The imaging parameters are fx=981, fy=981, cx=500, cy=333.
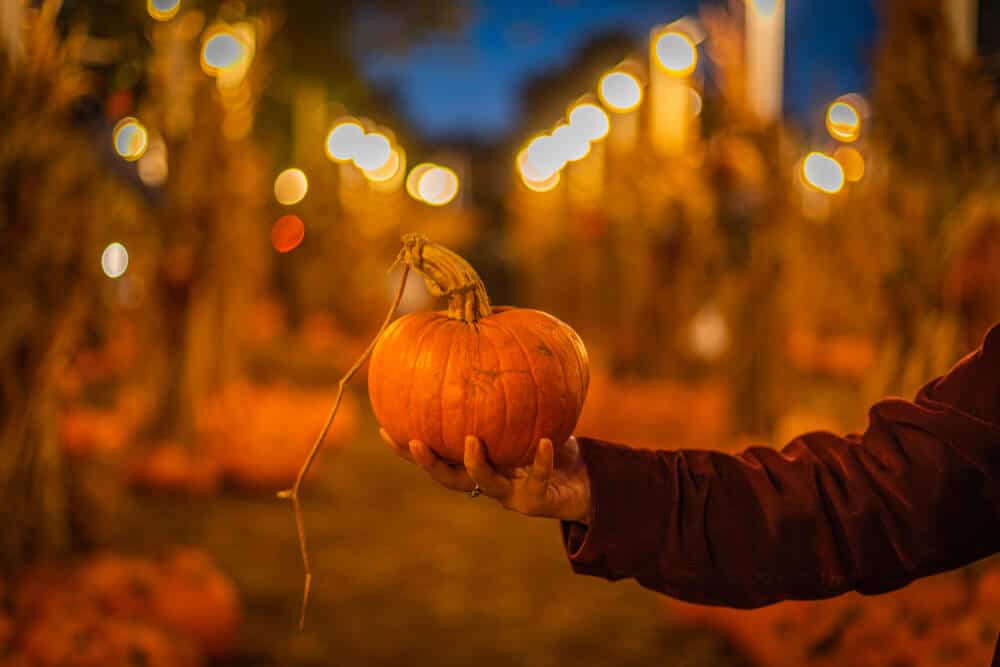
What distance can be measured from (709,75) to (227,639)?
634 cm

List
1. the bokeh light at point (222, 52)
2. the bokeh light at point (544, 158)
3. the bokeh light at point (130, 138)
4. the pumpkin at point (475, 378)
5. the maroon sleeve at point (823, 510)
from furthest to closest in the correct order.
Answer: the bokeh light at point (544, 158), the bokeh light at point (222, 52), the bokeh light at point (130, 138), the pumpkin at point (475, 378), the maroon sleeve at point (823, 510)

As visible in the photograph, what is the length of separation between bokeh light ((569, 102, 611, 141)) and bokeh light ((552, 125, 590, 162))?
0.21 m

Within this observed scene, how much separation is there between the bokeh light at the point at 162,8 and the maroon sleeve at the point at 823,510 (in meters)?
4.60

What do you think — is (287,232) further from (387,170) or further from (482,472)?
(482,472)

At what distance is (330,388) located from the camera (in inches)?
449

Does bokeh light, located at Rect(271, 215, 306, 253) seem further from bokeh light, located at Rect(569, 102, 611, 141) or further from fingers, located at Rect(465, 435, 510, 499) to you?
fingers, located at Rect(465, 435, 510, 499)

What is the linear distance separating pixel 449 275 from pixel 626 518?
0.53 m

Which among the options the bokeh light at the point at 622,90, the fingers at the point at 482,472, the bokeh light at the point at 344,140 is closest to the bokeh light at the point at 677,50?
the bokeh light at the point at 622,90

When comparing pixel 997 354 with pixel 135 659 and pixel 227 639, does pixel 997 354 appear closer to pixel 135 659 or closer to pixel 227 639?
pixel 135 659

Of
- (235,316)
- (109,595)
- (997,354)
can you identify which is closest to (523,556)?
(109,595)

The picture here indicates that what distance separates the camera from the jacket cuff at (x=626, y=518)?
1.59 metres

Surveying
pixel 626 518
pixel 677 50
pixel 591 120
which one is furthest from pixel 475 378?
pixel 591 120

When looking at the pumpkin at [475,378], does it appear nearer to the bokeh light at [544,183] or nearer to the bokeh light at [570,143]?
the bokeh light at [570,143]

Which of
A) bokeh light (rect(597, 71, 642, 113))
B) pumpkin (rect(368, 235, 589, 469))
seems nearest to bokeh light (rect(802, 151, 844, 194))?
bokeh light (rect(597, 71, 642, 113))
